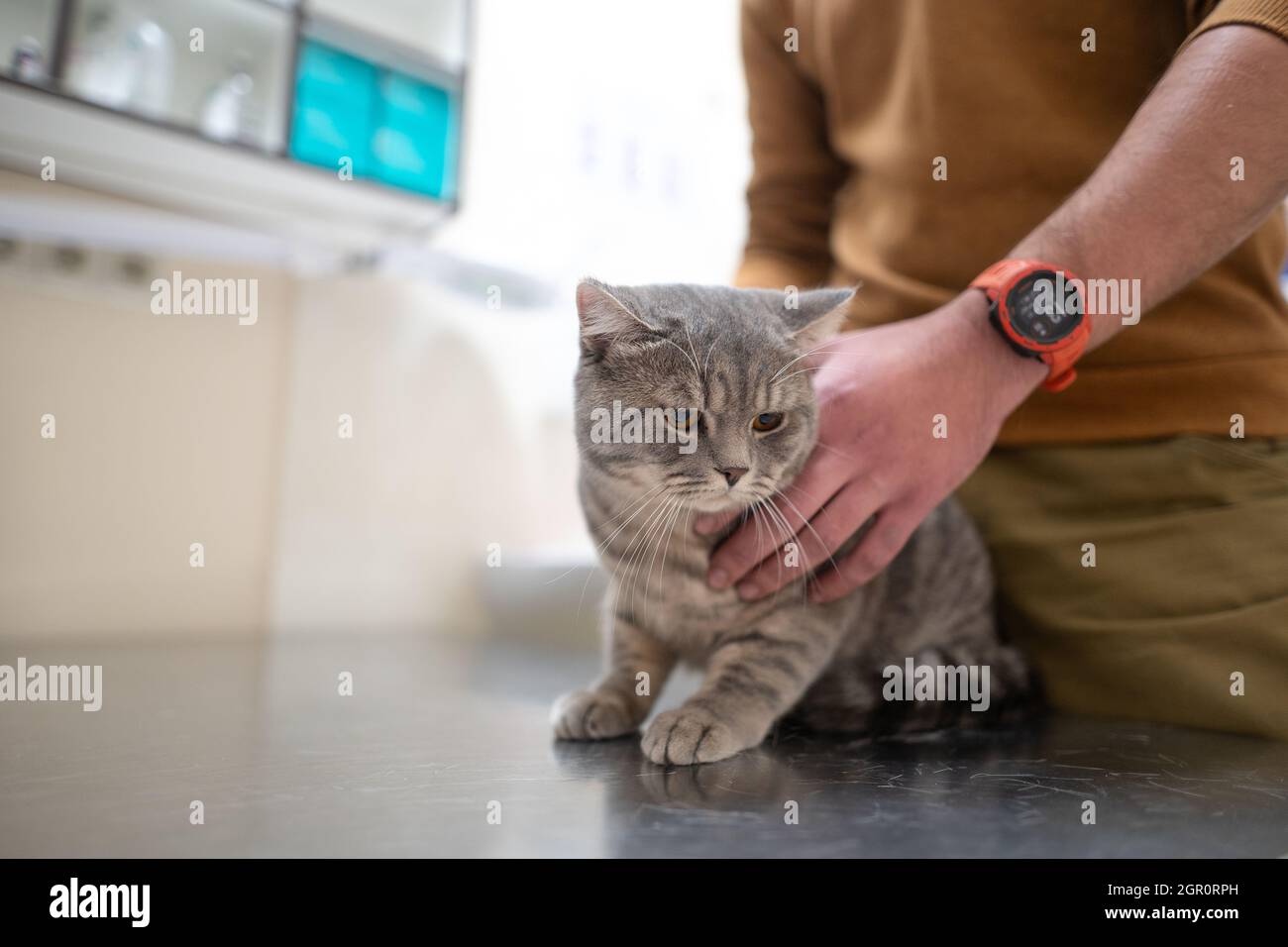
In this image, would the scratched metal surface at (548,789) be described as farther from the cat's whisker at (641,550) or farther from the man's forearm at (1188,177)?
the man's forearm at (1188,177)

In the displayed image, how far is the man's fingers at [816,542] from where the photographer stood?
100 centimetres

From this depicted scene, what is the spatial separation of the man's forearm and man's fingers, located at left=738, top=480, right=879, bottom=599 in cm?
36

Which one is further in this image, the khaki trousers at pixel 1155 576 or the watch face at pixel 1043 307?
the khaki trousers at pixel 1155 576

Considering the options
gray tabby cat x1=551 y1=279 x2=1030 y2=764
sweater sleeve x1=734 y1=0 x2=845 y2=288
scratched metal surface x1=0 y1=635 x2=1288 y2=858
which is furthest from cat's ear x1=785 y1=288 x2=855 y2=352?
scratched metal surface x1=0 y1=635 x2=1288 y2=858

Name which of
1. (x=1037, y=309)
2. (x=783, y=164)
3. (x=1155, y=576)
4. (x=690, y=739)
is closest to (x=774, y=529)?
(x=690, y=739)

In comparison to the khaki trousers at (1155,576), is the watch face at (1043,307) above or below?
above

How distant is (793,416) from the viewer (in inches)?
40.9

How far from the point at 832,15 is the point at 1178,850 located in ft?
4.19

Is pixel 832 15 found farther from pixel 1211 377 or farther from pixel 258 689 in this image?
pixel 258 689

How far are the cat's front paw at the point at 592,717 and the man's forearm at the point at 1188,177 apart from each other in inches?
30.0

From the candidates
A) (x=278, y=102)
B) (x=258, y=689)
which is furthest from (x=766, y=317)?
(x=278, y=102)

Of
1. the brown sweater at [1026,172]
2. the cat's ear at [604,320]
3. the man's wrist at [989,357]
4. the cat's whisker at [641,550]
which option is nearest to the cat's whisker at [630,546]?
the cat's whisker at [641,550]

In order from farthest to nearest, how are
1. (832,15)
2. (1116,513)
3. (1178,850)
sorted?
(832,15)
(1116,513)
(1178,850)

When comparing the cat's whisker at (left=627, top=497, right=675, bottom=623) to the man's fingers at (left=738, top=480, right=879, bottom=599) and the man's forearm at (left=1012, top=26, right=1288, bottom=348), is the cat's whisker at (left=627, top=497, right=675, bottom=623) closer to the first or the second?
the man's fingers at (left=738, top=480, right=879, bottom=599)
